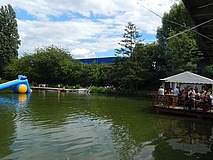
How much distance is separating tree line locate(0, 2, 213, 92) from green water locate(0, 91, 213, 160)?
12.0 m

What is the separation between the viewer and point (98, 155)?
695cm

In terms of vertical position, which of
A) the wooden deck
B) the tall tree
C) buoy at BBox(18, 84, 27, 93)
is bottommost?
the wooden deck

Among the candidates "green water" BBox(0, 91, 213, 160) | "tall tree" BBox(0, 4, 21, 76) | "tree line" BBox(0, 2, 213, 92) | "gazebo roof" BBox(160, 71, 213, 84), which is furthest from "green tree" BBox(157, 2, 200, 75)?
"tall tree" BBox(0, 4, 21, 76)

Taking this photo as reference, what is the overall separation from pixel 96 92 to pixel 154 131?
22588mm

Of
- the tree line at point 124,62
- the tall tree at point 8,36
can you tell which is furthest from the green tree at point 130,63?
the tall tree at point 8,36

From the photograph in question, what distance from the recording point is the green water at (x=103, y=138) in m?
7.04

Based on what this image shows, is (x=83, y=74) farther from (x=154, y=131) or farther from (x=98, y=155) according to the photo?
(x=98, y=155)

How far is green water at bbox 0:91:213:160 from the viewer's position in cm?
704

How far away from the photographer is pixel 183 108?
14016mm

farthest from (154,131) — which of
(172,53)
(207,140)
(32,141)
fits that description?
(172,53)

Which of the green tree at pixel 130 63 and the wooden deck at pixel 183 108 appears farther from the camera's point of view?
the green tree at pixel 130 63

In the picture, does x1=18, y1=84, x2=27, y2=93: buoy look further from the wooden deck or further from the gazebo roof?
the gazebo roof

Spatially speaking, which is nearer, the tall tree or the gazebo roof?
the gazebo roof

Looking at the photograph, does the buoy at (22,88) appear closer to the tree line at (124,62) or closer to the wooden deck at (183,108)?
the tree line at (124,62)
